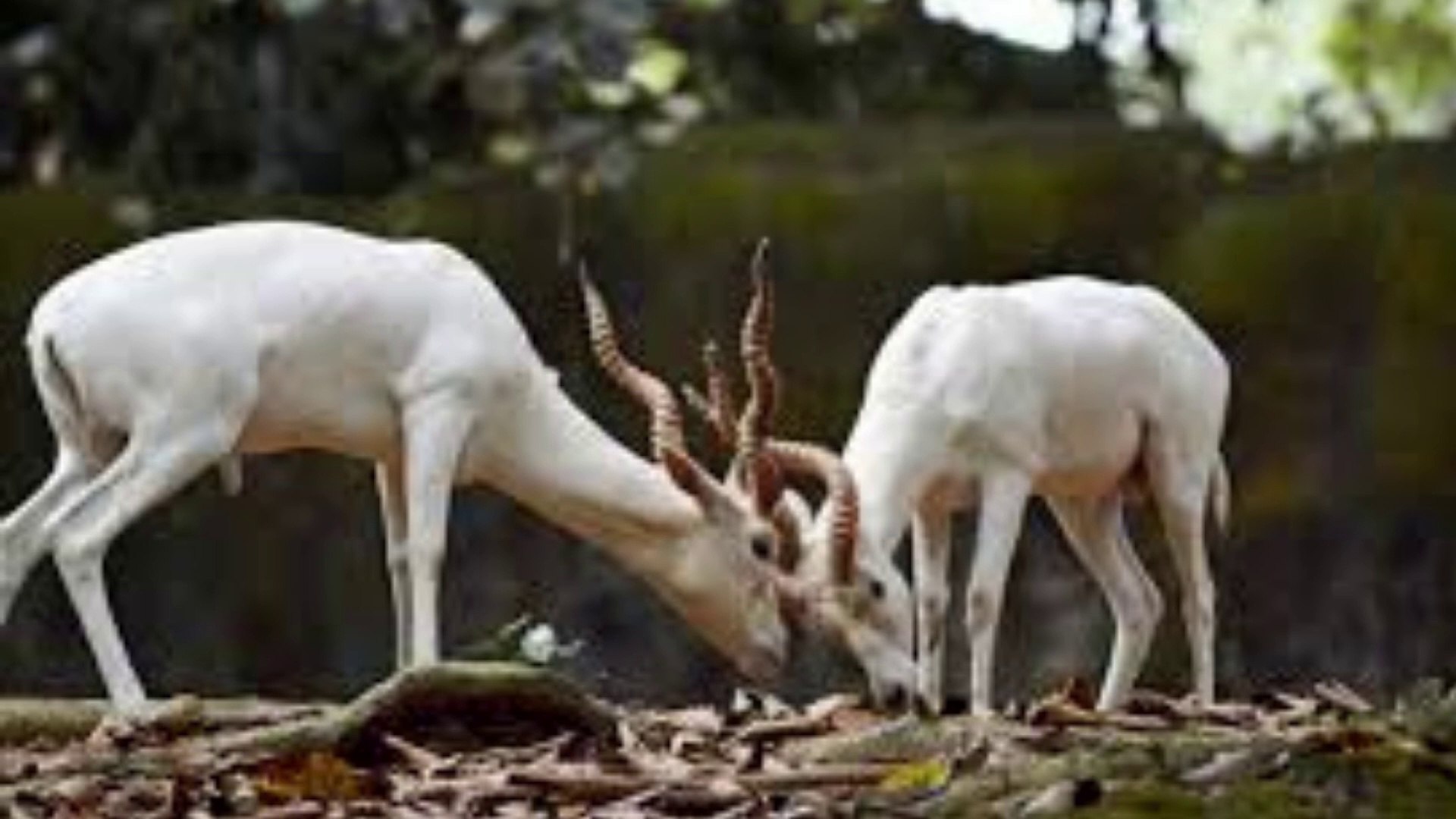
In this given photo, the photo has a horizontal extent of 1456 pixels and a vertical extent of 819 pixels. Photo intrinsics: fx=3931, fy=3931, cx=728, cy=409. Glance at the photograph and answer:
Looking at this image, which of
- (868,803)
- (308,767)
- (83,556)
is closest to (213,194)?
(83,556)

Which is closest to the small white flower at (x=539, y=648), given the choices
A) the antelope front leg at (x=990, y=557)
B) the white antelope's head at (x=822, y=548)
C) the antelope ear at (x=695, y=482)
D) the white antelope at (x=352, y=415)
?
the white antelope at (x=352, y=415)

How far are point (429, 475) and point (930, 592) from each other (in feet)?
3.86

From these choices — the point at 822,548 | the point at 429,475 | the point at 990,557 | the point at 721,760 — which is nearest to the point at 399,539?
the point at 429,475

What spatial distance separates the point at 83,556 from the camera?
7.26m

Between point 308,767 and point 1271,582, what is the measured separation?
19.8 ft

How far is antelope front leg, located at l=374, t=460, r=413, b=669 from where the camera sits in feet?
26.9

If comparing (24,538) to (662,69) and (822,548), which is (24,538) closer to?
(822,548)

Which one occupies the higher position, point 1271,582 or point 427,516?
point 427,516

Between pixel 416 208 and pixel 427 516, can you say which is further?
pixel 416 208

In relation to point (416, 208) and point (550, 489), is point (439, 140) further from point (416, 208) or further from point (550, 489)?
point (550, 489)

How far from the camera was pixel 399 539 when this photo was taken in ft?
27.2

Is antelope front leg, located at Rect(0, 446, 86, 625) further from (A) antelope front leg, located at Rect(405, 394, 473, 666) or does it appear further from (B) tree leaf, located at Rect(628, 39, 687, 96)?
(B) tree leaf, located at Rect(628, 39, 687, 96)

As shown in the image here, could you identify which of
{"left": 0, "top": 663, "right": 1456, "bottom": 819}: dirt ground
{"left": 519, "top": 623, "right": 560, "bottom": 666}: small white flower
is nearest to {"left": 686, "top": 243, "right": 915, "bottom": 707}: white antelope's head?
{"left": 519, "top": 623, "right": 560, "bottom": 666}: small white flower

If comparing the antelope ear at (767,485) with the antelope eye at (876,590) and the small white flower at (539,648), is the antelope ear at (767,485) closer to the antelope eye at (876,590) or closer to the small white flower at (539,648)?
the antelope eye at (876,590)
